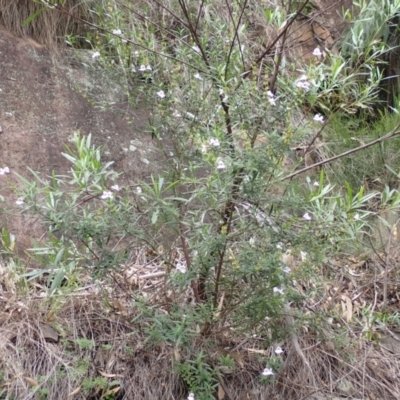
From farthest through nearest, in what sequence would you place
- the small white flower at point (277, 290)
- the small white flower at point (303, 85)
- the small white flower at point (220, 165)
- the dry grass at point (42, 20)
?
the dry grass at point (42, 20)
the small white flower at point (277, 290)
the small white flower at point (303, 85)
the small white flower at point (220, 165)

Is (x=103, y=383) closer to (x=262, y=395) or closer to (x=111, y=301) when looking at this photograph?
(x=111, y=301)

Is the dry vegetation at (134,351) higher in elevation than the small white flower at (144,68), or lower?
lower

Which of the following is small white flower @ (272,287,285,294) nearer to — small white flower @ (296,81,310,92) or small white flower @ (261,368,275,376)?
small white flower @ (261,368,275,376)

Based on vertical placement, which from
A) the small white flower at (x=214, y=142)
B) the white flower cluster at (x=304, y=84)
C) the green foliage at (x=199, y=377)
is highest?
the white flower cluster at (x=304, y=84)

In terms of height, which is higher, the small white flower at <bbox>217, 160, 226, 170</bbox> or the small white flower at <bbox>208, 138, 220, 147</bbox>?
the small white flower at <bbox>208, 138, 220, 147</bbox>

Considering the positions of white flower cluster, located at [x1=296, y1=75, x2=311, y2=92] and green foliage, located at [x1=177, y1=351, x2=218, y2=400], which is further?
green foliage, located at [x1=177, y1=351, x2=218, y2=400]

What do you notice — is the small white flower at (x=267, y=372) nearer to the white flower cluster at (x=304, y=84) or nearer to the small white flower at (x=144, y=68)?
the white flower cluster at (x=304, y=84)

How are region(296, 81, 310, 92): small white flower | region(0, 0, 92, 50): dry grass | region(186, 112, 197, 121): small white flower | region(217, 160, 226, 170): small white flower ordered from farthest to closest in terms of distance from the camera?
region(0, 0, 92, 50): dry grass → region(186, 112, 197, 121): small white flower → region(296, 81, 310, 92): small white flower → region(217, 160, 226, 170): small white flower

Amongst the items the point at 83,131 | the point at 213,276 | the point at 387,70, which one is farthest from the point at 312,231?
the point at 387,70

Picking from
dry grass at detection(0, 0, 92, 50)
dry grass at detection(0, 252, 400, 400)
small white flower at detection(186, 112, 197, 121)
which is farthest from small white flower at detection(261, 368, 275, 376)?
dry grass at detection(0, 0, 92, 50)

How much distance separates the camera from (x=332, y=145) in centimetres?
418

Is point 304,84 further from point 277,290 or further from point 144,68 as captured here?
point 277,290

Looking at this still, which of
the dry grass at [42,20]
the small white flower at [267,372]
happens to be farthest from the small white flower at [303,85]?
the dry grass at [42,20]

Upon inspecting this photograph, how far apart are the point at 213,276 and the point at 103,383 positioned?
605 mm
